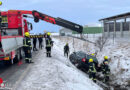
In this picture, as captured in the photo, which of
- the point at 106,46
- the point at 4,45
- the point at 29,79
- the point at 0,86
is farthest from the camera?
the point at 106,46

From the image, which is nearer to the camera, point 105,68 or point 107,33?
point 105,68

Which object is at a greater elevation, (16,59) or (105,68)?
(16,59)

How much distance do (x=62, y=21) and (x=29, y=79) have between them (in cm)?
606

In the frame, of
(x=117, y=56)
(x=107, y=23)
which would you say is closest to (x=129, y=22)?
(x=107, y=23)

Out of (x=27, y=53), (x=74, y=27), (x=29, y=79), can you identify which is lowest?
(x=29, y=79)

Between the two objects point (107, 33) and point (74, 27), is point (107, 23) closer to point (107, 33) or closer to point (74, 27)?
point (107, 33)

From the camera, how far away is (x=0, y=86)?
546cm

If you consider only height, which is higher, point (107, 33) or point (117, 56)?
point (107, 33)

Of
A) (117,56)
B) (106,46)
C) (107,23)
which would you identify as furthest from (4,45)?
(107,23)

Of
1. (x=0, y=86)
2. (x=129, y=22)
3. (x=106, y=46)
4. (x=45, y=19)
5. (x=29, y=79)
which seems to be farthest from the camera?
(x=129, y=22)

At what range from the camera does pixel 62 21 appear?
10977 mm

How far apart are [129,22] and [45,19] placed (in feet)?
48.0

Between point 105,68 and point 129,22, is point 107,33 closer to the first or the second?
point 129,22

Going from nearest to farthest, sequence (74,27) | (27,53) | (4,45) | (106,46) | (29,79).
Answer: (29,79) → (4,45) → (27,53) → (74,27) → (106,46)
